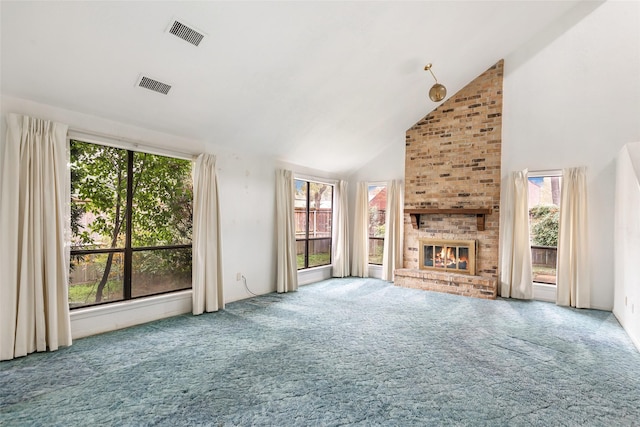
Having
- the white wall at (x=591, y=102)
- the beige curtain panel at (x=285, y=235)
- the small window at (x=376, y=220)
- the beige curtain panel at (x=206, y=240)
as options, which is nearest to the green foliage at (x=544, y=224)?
the white wall at (x=591, y=102)

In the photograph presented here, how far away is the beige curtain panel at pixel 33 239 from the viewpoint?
9.52 feet

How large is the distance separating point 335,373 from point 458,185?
4.45 m

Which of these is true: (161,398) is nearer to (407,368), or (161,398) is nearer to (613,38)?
(407,368)

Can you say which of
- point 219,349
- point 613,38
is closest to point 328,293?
point 219,349

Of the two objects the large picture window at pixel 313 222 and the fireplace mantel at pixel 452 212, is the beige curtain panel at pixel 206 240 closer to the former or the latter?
the large picture window at pixel 313 222

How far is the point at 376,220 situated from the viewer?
7.25 m

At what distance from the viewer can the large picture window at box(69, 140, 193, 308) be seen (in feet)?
14.0

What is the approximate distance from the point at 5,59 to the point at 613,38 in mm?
7225

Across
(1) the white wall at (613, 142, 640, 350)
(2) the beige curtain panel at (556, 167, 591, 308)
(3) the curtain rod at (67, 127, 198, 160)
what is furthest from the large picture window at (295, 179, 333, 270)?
(1) the white wall at (613, 142, 640, 350)

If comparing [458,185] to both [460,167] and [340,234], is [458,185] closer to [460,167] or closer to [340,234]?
[460,167]

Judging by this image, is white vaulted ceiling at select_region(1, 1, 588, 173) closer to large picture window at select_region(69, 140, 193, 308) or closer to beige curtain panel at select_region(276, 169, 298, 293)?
beige curtain panel at select_region(276, 169, 298, 293)

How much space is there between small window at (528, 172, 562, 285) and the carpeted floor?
112 centimetres

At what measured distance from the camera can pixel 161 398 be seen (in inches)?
92.4

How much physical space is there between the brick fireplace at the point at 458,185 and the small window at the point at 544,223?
21.2 inches
